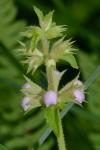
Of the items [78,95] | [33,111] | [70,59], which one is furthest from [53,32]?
[33,111]

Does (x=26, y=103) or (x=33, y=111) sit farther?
(x=33, y=111)

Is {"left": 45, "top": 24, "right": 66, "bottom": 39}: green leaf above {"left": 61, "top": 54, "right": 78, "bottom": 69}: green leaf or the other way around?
above

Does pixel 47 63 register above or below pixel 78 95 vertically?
above

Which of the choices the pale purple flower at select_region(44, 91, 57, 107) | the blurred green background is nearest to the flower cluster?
the pale purple flower at select_region(44, 91, 57, 107)

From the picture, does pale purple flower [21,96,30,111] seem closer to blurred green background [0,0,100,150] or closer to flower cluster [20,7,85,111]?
flower cluster [20,7,85,111]

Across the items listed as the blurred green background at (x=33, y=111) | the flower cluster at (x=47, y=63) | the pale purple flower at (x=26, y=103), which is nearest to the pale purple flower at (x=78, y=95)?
the flower cluster at (x=47, y=63)

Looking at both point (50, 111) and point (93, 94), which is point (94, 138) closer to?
point (93, 94)

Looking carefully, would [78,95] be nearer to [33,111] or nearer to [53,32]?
[53,32]

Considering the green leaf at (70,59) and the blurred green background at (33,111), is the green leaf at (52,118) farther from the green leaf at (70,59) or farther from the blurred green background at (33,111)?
the blurred green background at (33,111)

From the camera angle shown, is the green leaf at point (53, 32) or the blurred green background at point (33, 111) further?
the blurred green background at point (33, 111)
